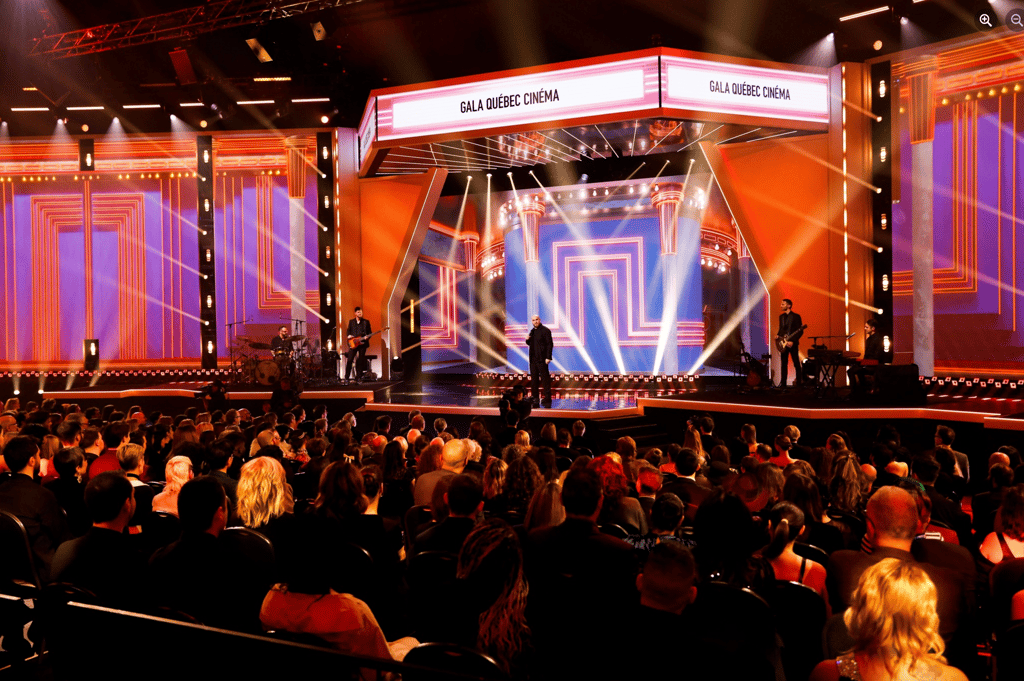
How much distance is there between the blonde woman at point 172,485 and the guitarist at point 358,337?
30.6 feet

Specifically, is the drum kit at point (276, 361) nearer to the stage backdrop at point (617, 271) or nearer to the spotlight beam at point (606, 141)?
the stage backdrop at point (617, 271)

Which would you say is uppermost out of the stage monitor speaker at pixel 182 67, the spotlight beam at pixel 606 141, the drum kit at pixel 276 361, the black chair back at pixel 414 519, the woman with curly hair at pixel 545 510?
the stage monitor speaker at pixel 182 67

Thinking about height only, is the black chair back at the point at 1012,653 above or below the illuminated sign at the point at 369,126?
below

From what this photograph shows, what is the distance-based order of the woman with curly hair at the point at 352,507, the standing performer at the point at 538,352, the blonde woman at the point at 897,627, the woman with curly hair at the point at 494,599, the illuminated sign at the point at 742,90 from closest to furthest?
the blonde woman at the point at 897,627 → the woman with curly hair at the point at 494,599 → the woman with curly hair at the point at 352,507 → the illuminated sign at the point at 742,90 → the standing performer at the point at 538,352

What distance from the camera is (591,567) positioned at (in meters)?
2.64

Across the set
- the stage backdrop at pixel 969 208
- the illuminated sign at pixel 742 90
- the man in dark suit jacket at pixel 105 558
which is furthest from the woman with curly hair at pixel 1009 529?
the stage backdrop at pixel 969 208

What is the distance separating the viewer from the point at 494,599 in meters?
2.10

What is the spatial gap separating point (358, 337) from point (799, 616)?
37.4 feet

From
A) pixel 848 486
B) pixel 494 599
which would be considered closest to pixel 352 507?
pixel 494 599

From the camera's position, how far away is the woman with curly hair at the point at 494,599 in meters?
2.08

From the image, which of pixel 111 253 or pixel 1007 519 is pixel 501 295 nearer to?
pixel 111 253

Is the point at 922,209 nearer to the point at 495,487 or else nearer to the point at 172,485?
the point at 495,487

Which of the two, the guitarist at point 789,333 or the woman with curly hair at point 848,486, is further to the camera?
the guitarist at point 789,333

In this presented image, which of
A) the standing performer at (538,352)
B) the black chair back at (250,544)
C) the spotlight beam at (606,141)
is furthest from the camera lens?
the standing performer at (538,352)
